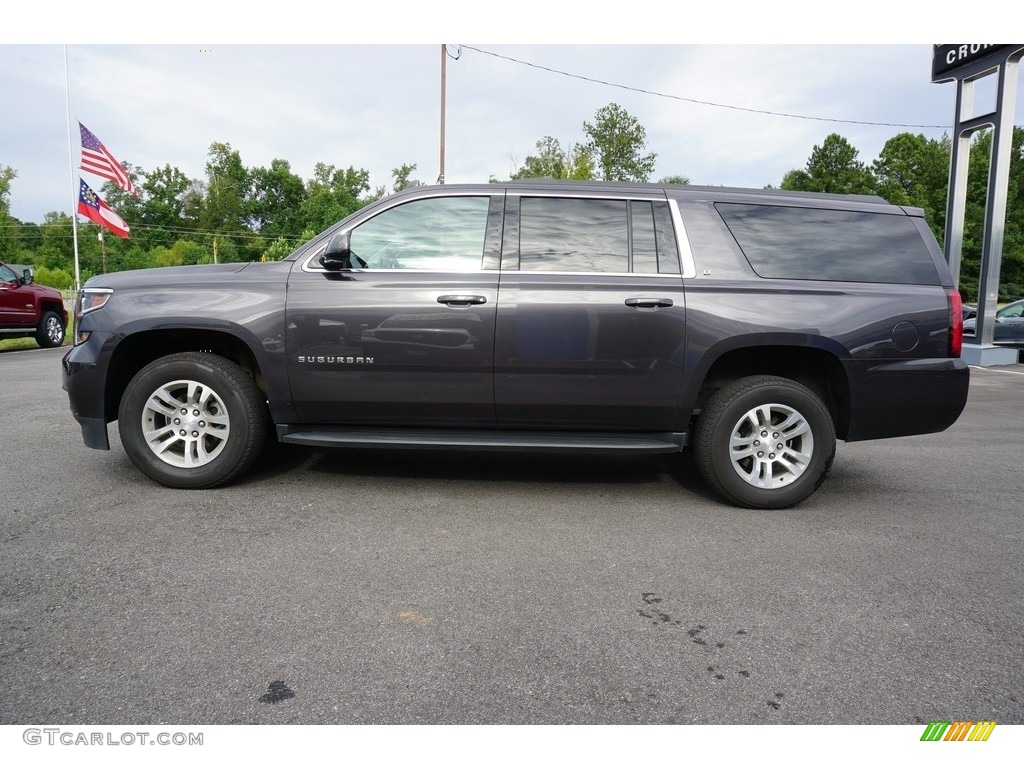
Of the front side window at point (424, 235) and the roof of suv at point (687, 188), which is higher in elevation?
the roof of suv at point (687, 188)

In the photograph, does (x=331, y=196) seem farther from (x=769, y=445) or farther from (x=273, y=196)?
(x=769, y=445)

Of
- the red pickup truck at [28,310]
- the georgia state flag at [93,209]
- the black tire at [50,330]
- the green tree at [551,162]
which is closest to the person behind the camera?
the red pickup truck at [28,310]

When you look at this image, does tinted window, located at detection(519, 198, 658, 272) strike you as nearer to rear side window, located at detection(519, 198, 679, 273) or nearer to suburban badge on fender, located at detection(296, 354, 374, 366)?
rear side window, located at detection(519, 198, 679, 273)

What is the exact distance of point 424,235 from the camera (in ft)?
14.4

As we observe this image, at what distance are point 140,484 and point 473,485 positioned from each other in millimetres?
2111

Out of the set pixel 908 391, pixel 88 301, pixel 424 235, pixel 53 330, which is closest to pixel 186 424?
pixel 88 301

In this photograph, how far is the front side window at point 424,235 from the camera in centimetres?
436

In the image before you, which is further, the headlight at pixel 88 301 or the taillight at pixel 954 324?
the headlight at pixel 88 301

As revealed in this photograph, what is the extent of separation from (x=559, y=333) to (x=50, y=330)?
15.2 meters

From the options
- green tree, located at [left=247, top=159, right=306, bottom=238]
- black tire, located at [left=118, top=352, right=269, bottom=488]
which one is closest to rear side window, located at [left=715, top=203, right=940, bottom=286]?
black tire, located at [left=118, top=352, right=269, bottom=488]

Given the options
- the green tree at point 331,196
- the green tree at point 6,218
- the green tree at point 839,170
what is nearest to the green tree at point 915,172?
the green tree at point 839,170
